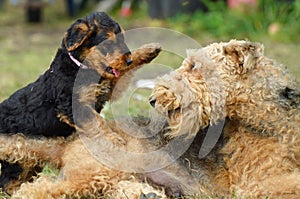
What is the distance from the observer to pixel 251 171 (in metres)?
3.96

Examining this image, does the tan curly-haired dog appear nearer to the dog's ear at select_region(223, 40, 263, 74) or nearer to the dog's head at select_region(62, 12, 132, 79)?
the dog's ear at select_region(223, 40, 263, 74)

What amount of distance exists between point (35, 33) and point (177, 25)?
334cm

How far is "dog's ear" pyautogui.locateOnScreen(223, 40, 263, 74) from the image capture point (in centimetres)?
411

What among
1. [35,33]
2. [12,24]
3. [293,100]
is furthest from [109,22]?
[12,24]

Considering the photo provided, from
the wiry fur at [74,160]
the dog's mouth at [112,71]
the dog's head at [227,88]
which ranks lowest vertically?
the wiry fur at [74,160]

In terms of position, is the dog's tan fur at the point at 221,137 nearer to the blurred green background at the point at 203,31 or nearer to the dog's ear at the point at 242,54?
the dog's ear at the point at 242,54

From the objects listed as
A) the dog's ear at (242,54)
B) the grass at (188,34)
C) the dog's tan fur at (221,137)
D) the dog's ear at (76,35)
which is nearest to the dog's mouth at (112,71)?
the dog's ear at (76,35)

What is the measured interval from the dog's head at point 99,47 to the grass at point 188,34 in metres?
3.34

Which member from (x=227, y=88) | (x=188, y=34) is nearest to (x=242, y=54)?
(x=227, y=88)

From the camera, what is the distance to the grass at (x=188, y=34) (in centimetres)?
971

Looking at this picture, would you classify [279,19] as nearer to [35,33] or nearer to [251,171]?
[35,33]

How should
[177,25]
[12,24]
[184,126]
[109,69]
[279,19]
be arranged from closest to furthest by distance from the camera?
[184,126] < [109,69] < [279,19] < [177,25] < [12,24]

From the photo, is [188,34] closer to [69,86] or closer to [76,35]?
[76,35]

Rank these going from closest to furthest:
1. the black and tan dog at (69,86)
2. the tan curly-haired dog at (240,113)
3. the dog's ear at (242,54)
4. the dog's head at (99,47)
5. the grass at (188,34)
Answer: the tan curly-haired dog at (240,113) → the dog's ear at (242,54) → the black and tan dog at (69,86) → the dog's head at (99,47) → the grass at (188,34)
